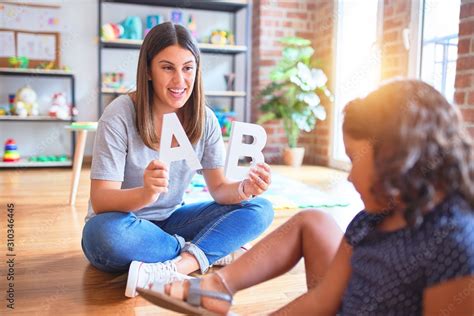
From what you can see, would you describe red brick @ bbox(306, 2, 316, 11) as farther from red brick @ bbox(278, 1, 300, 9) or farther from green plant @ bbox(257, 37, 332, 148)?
green plant @ bbox(257, 37, 332, 148)

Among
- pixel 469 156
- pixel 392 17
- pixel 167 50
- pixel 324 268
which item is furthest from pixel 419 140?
pixel 392 17

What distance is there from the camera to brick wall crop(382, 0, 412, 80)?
313 cm

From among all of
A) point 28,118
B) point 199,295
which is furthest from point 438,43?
point 28,118

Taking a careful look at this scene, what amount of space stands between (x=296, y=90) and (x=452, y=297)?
342 centimetres

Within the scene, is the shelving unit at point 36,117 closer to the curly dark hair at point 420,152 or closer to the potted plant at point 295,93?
the potted plant at point 295,93

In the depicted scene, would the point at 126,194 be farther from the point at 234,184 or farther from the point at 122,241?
the point at 234,184

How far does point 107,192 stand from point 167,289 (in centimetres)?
53

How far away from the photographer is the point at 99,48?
4.01m

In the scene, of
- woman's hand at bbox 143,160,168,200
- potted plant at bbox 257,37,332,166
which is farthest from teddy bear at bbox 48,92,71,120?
Result: woman's hand at bbox 143,160,168,200

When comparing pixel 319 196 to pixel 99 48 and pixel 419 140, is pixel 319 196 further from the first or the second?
pixel 99 48

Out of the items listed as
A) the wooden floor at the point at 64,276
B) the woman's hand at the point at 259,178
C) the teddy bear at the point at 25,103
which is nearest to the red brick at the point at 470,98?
the wooden floor at the point at 64,276

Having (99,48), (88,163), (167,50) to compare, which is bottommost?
(88,163)

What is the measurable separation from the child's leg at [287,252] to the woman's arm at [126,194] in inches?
13.1

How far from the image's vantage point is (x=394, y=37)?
3.25 meters
